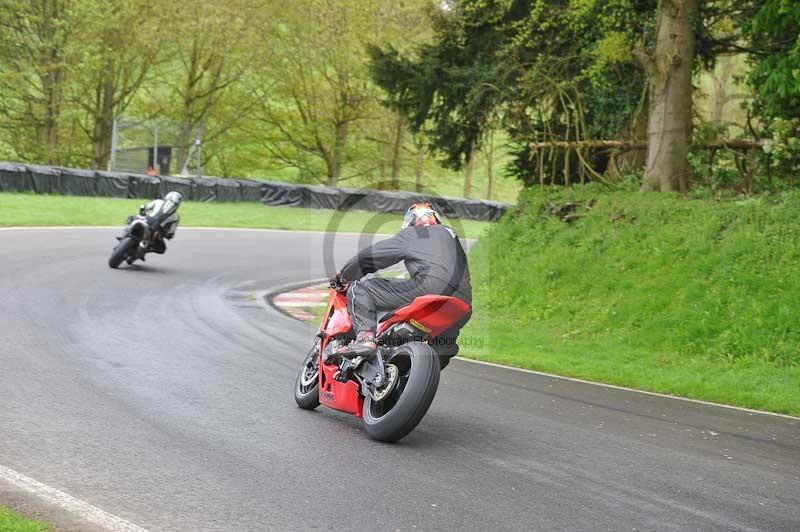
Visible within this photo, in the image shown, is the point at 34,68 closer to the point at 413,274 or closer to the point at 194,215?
the point at 194,215

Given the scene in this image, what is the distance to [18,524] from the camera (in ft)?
14.8

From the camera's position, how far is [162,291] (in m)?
15.3

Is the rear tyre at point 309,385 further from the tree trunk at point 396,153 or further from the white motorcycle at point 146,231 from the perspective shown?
the tree trunk at point 396,153

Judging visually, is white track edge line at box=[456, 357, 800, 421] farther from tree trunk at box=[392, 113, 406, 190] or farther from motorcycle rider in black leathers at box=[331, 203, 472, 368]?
tree trunk at box=[392, 113, 406, 190]

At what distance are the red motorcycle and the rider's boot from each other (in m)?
0.05

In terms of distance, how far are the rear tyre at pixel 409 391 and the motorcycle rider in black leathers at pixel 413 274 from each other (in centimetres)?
33

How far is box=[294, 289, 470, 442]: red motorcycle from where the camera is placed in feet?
21.4

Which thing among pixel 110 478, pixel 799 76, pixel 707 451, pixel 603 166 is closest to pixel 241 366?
pixel 110 478

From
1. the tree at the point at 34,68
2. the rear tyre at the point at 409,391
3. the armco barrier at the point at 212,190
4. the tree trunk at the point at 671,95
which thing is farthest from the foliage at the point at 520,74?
the tree at the point at 34,68

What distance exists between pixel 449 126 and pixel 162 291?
10894mm

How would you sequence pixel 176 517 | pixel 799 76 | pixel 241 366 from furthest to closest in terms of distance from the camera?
pixel 799 76 < pixel 241 366 < pixel 176 517

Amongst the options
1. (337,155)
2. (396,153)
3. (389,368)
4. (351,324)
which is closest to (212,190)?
(337,155)

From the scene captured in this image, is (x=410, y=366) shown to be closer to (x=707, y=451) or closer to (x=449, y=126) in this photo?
(x=707, y=451)

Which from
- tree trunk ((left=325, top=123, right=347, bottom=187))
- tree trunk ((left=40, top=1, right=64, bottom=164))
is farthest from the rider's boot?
tree trunk ((left=325, top=123, right=347, bottom=187))
